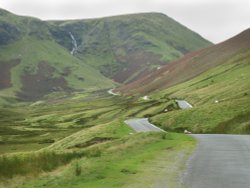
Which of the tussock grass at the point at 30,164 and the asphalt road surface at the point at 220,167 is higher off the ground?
the tussock grass at the point at 30,164

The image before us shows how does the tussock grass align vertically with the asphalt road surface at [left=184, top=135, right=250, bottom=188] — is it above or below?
above

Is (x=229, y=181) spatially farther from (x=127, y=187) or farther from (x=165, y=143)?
(x=165, y=143)

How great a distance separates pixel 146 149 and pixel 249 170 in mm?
13152

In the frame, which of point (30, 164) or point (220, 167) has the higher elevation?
point (30, 164)

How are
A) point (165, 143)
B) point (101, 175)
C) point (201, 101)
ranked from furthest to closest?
point (201, 101) < point (165, 143) < point (101, 175)

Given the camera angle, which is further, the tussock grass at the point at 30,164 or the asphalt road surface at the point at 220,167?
the tussock grass at the point at 30,164

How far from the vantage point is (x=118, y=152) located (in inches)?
1415

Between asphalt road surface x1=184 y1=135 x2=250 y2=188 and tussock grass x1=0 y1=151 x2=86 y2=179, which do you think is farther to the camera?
tussock grass x1=0 y1=151 x2=86 y2=179

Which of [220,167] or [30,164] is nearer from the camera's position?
[30,164]

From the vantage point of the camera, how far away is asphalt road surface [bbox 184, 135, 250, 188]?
23375 millimetres

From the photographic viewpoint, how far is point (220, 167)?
28.9 meters

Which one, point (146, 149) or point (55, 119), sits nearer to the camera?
point (146, 149)

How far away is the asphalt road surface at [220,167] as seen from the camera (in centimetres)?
2338

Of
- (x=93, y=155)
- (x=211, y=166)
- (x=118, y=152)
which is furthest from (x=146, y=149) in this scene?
(x=211, y=166)
